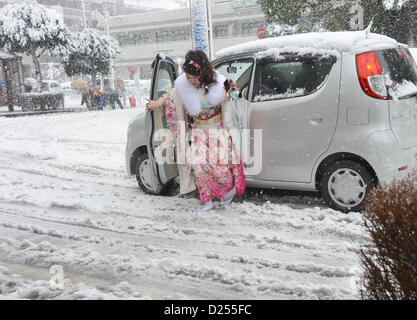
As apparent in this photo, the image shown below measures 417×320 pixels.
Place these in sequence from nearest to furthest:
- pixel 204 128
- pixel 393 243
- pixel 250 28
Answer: pixel 393 243 < pixel 204 128 < pixel 250 28

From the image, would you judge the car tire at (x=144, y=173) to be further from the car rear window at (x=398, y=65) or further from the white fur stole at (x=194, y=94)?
the car rear window at (x=398, y=65)

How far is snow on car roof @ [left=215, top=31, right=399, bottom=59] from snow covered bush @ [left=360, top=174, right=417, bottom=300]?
262 cm

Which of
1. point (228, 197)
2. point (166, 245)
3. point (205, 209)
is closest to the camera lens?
point (166, 245)

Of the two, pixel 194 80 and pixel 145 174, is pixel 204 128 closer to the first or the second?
pixel 194 80

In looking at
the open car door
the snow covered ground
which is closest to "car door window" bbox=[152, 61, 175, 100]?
the open car door

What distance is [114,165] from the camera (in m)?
7.98

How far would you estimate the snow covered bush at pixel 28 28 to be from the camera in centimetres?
2234

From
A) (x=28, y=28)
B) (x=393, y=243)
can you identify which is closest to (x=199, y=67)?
(x=393, y=243)

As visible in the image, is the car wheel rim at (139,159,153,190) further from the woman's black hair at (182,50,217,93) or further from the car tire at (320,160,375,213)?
the car tire at (320,160,375,213)

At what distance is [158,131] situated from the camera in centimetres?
501

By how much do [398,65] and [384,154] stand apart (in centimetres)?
105

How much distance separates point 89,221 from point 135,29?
63874mm

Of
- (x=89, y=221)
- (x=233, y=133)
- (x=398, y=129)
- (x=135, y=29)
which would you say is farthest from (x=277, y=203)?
(x=135, y=29)

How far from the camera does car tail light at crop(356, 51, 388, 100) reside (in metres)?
4.12
